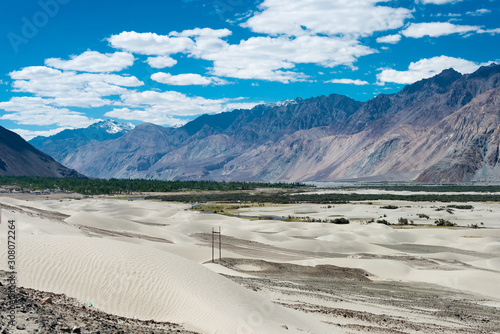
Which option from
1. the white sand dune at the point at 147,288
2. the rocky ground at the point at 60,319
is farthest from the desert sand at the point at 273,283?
the rocky ground at the point at 60,319

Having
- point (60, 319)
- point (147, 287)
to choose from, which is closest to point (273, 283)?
point (147, 287)

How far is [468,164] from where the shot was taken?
600ft

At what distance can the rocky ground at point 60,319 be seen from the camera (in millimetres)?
10099

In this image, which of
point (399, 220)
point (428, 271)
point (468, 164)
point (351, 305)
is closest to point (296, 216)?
point (399, 220)

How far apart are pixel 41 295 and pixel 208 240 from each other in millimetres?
34145

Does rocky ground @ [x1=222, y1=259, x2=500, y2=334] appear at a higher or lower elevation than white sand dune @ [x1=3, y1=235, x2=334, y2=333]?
lower

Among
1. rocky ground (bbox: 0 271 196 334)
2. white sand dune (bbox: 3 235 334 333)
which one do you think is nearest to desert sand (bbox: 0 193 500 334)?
white sand dune (bbox: 3 235 334 333)

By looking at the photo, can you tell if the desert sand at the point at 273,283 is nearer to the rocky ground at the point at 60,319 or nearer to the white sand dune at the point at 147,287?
the white sand dune at the point at 147,287

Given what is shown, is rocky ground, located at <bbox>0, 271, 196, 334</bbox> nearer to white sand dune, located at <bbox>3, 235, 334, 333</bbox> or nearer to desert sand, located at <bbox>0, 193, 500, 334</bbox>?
desert sand, located at <bbox>0, 193, 500, 334</bbox>

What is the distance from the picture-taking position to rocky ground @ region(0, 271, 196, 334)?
10.1 meters

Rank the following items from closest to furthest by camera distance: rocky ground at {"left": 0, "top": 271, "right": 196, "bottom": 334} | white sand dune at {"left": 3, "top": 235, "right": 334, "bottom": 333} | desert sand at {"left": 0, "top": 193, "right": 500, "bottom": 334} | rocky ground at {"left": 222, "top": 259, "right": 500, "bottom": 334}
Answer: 1. rocky ground at {"left": 0, "top": 271, "right": 196, "bottom": 334}
2. white sand dune at {"left": 3, "top": 235, "right": 334, "bottom": 333}
3. desert sand at {"left": 0, "top": 193, "right": 500, "bottom": 334}
4. rocky ground at {"left": 222, "top": 259, "right": 500, "bottom": 334}

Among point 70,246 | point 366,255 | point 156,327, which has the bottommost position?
point 366,255

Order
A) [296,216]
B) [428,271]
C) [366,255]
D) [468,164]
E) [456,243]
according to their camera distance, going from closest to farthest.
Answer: [428,271], [366,255], [456,243], [296,216], [468,164]

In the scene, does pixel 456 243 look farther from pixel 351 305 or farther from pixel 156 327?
pixel 156 327
